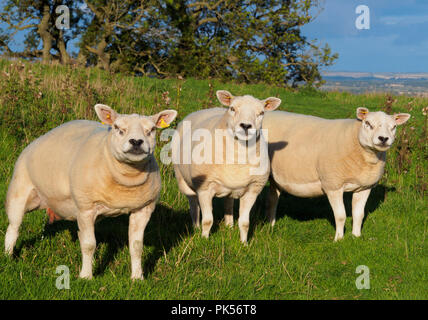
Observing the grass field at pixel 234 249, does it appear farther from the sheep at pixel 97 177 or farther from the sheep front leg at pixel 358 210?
the sheep at pixel 97 177

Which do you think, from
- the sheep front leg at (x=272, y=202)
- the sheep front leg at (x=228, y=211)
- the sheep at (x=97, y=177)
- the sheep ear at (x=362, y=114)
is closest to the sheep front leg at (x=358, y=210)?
the sheep ear at (x=362, y=114)

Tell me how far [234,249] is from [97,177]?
191 cm

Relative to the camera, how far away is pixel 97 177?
13.8ft

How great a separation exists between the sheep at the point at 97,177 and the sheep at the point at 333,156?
2732mm

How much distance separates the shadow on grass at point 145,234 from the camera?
16.7 ft

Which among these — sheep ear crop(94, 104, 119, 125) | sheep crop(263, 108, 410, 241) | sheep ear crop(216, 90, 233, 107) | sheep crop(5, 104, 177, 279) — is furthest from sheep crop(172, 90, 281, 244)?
sheep ear crop(94, 104, 119, 125)

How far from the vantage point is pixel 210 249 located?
5.28 metres

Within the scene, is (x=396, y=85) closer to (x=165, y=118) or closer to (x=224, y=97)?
(x=224, y=97)

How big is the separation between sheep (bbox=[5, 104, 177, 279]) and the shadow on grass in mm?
588

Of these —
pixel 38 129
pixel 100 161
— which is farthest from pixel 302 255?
pixel 38 129

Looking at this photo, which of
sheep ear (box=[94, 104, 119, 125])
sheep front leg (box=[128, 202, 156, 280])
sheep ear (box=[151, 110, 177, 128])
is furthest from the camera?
sheep front leg (box=[128, 202, 156, 280])

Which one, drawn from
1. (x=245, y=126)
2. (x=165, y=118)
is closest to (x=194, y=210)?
(x=245, y=126)

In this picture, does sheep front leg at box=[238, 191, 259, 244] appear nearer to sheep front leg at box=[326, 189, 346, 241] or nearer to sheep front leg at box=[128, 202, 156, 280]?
sheep front leg at box=[326, 189, 346, 241]

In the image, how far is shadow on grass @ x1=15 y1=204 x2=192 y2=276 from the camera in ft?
16.7
